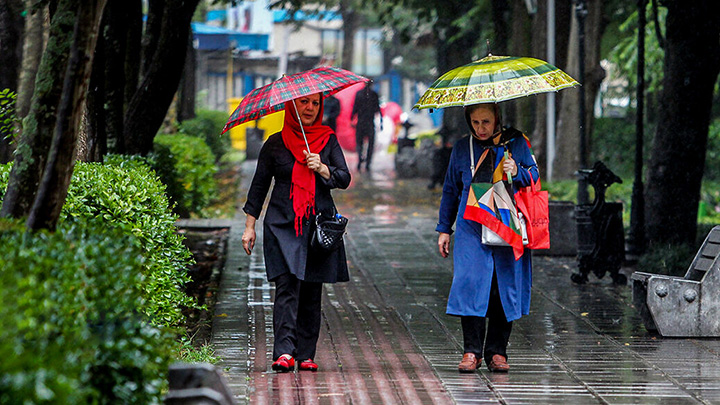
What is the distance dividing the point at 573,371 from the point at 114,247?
3.49 m

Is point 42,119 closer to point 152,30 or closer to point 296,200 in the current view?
point 296,200

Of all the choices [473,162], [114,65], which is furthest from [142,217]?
[114,65]

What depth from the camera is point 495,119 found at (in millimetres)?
6824

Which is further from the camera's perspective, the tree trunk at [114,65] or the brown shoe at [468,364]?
the tree trunk at [114,65]

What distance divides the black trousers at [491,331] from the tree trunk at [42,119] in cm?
287

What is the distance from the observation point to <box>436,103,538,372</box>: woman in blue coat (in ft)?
22.1

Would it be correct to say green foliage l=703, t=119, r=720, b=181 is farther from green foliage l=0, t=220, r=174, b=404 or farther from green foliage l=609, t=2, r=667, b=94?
green foliage l=0, t=220, r=174, b=404

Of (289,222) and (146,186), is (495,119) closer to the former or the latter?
(289,222)

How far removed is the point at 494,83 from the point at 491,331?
5.24 feet

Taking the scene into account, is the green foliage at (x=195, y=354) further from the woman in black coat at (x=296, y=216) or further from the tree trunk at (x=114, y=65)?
the tree trunk at (x=114, y=65)

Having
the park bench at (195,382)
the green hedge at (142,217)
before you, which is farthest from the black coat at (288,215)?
the park bench at (195,382)

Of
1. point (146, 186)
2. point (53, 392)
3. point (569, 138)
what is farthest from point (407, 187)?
point (53, 392)

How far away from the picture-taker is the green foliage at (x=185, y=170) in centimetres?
1354

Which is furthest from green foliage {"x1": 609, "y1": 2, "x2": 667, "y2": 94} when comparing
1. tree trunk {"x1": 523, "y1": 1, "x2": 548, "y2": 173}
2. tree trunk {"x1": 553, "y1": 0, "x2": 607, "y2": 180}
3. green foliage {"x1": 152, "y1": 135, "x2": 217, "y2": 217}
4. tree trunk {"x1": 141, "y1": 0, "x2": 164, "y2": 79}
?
tree trunk {"x1": 141, "y1": 0, "x2": 164, "y2": 79}
